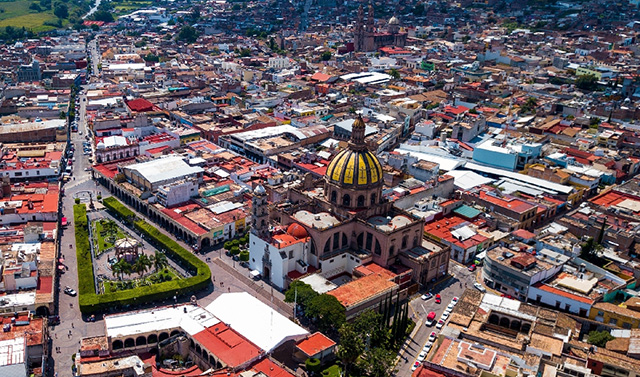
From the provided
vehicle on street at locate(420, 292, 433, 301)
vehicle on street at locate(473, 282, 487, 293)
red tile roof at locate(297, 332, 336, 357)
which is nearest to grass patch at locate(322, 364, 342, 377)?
red tile roof at locate(297, 332, 336, 357)

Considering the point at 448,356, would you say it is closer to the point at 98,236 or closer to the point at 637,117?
the point at 98,236

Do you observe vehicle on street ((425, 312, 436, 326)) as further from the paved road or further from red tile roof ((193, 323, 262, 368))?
red tile roof ((193, 323, 262, 368))

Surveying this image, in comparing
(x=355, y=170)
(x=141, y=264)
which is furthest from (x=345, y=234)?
(x=141, y=264)

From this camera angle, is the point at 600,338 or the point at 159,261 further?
the point at 159,261

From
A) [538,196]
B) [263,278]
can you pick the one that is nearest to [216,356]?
[263,278]

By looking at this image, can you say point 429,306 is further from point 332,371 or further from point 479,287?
point 332,371

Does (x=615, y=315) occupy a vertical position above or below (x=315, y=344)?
above

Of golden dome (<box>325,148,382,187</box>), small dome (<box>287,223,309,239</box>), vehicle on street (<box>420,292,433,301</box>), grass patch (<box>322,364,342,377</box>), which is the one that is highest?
golden dome (<box>325,148,382,187</box>)
